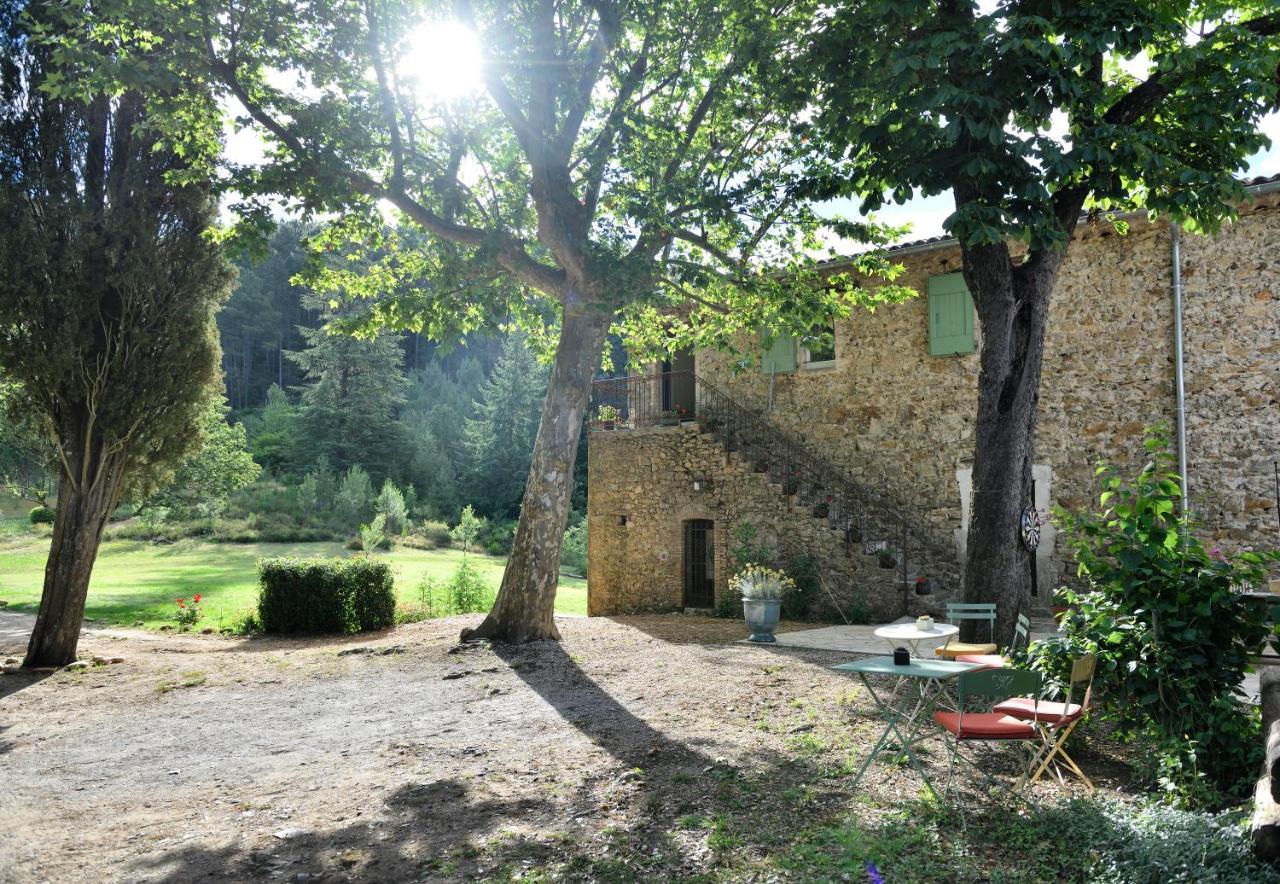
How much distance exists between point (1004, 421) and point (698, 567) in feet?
30.5

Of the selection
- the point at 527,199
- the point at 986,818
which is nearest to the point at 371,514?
the point at 527,199

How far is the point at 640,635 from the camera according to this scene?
447 inches

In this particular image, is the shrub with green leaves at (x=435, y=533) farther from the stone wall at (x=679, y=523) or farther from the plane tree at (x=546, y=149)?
the plane tree at (x=546, y=149)

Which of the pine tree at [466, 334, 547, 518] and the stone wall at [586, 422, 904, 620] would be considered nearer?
the stone wall at [586, 422, 904, 620]

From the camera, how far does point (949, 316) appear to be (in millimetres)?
12703

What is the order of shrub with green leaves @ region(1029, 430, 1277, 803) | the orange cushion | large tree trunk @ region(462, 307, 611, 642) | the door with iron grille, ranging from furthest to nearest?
the door with iron grille < large tree trunk @ region(462, 307, 611, 642) < the orange cushion < shrub with green leaves @ region(1029, 430, 1277, 803)

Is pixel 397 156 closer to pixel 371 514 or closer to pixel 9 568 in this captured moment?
pixel 9 568

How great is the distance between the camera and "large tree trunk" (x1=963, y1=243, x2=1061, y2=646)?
6660 mm

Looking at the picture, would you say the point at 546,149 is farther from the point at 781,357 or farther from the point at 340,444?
the point at 340,444

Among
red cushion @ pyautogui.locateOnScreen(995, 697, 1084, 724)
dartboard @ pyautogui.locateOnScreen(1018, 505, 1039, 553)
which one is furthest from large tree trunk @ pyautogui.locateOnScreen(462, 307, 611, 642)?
red cushion @ pyautogui.locateOnScreen(995, 697, 1084, 724)

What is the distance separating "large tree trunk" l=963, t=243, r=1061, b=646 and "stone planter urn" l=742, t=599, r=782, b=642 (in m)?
4.02

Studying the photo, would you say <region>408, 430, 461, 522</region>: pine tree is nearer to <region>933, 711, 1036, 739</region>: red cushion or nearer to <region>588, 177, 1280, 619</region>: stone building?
<region>588, 177, 1280, 619</region>: stone building

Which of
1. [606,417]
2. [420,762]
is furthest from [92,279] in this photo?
[606,417]

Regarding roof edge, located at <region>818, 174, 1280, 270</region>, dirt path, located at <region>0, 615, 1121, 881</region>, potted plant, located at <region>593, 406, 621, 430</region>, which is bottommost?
dirt path, located at <region>0, 615, 1121, 881</region>
